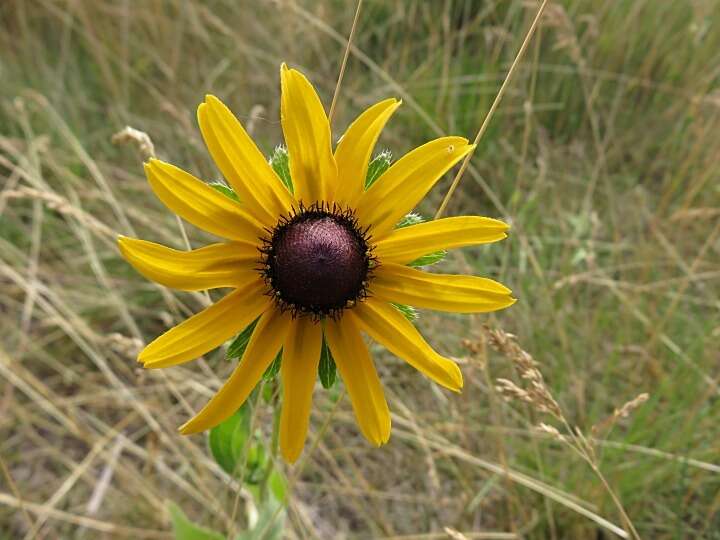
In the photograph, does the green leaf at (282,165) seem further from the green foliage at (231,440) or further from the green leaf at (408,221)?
the green foliage at (231,440)

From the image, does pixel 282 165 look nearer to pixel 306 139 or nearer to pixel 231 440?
pixel 306 139

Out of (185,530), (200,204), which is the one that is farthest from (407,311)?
(185,530)

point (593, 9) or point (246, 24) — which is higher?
point (593, 9)

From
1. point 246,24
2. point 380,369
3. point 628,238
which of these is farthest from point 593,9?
point 380,369

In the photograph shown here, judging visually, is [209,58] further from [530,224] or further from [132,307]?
[530,224]

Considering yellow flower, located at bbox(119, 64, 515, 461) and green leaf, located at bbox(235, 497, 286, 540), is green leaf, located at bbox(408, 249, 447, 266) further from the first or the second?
green leaf, located at bbox(235, 497, 286, 540)

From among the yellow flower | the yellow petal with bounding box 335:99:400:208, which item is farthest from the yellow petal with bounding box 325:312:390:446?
the yellow petal with bounding box 335:99:400:208
